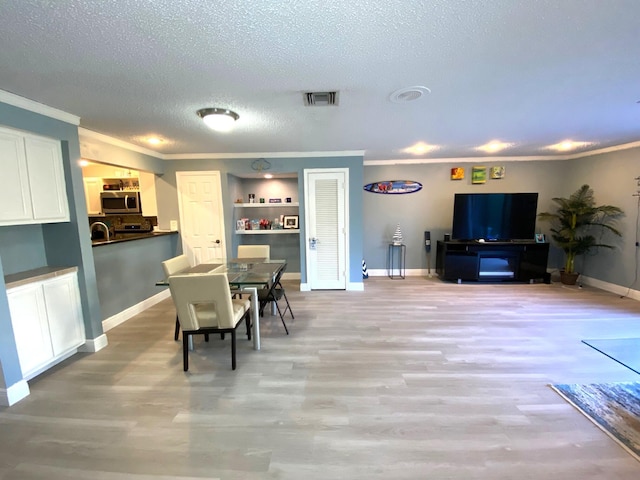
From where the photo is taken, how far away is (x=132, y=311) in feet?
12.3

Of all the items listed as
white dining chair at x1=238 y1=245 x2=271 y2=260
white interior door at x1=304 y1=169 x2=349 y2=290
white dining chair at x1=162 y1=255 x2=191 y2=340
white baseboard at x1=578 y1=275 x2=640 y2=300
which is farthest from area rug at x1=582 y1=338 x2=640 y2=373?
white dining chair at x1=162 y1=255 x2=191 y2=340

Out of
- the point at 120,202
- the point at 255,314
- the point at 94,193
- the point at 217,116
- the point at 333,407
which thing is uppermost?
the point at 217,116

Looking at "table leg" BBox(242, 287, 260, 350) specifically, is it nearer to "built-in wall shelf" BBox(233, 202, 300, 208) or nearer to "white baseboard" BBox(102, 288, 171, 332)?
"white baseboard" BBox(102, 288, 171, 332)

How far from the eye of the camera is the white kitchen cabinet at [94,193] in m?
5.23

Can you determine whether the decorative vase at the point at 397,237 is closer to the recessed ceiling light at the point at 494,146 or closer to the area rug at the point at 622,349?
the recessed ceiling light at the point at 494,146

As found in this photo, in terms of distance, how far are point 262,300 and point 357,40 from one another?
2.74m

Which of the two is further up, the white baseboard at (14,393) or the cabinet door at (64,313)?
the cabinet door at (64,313)

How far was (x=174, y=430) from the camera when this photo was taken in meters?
1.80

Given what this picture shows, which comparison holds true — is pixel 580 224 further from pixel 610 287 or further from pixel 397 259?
pixel 397 259

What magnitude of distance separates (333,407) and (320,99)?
2449mm

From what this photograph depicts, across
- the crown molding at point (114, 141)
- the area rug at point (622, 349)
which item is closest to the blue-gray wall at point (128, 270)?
the crown molding at point (114, 141)


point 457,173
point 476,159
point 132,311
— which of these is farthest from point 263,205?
point 476,159

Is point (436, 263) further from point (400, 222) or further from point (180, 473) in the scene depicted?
point (180, 473)

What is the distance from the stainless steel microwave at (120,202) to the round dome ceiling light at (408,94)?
196 inches
